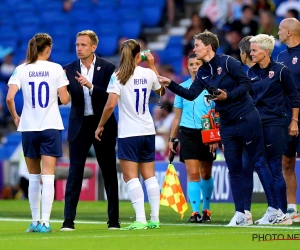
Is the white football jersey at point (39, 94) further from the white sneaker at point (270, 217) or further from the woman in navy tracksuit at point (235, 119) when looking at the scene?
the white sneaker at point (270, 217)

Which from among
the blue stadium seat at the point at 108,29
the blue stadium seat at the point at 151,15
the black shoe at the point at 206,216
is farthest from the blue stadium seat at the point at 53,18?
the black shoe at the point at 206,216

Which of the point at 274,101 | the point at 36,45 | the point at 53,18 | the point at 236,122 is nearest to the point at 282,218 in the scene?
the point at 236,122

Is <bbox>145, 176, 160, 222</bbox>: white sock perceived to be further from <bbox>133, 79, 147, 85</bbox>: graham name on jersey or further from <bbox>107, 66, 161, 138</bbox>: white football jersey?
<bbox>133, 79, 147, 85</bbox>: graham name on jersey

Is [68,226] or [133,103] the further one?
[68,226]

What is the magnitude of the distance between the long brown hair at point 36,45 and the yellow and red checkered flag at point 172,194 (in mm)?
2522

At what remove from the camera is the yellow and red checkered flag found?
1219 cm

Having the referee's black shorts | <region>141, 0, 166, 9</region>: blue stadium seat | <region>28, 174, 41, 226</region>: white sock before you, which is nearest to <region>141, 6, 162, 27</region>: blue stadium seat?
<region>141, 0, 166, 9</region>: blue stadium seat

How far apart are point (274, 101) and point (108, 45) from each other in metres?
12.7

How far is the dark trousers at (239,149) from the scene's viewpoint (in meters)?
10.9

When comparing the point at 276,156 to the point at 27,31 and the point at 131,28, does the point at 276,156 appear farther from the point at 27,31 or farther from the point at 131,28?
the point at 27,31

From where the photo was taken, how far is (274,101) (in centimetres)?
1133

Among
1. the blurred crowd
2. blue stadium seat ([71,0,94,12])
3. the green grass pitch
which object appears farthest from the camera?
blue stadium seat ([71,0,94,12])

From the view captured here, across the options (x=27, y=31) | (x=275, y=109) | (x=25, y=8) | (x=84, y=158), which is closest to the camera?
(x=84, y=158)

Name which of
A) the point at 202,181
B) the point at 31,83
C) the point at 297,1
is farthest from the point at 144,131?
the point at 297,1
